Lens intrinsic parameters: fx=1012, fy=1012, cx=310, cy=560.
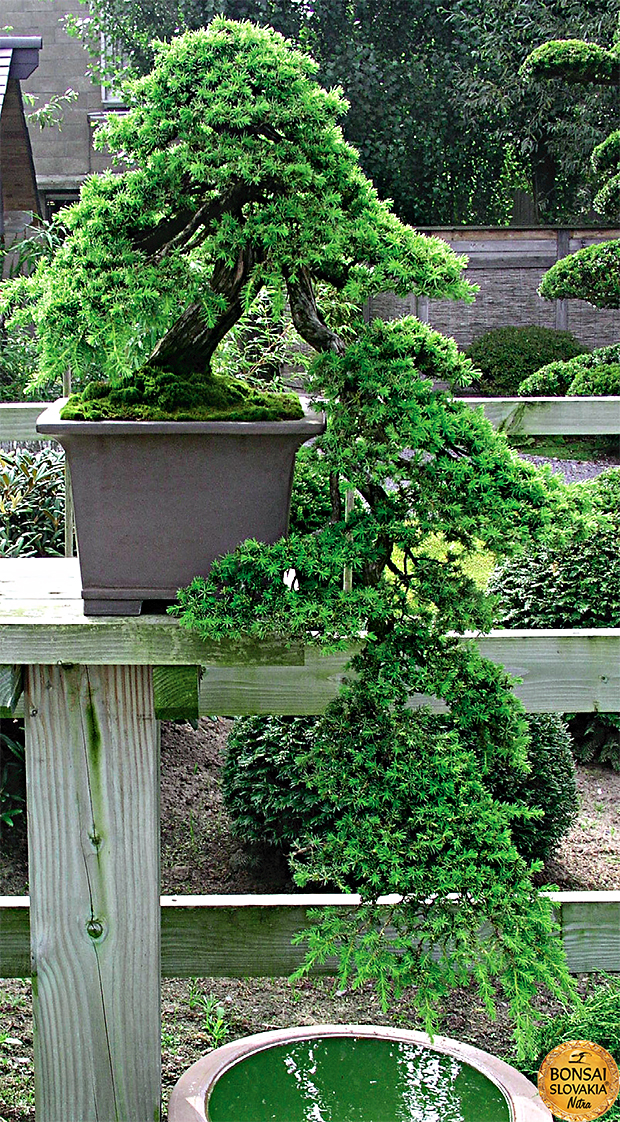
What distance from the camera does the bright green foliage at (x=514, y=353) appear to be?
10.8 meters

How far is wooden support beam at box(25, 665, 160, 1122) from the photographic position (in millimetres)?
1376

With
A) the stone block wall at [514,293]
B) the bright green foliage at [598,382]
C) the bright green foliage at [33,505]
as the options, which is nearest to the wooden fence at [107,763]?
the bright green foliage at [33,505]

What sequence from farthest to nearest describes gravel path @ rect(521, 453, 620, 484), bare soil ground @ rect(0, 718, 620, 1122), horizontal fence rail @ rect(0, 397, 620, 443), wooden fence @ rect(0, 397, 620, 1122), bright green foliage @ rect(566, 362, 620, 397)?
bright green foliage @ rect(566, 362, 620, 397) → gravel path @ rect(521, 453, 620, 484) → bare soil ground @ rect(0, 718, 620, 1122) → horizontal fence rail @ rect(0, 397, 620, 443) → wooden fence @ rect(0, 397, 620, 1122)

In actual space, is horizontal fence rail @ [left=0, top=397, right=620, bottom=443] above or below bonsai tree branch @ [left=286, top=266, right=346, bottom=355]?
below

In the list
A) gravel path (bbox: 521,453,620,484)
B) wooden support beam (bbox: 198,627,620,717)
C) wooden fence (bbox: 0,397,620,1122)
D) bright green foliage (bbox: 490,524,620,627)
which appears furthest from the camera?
gravel path (bbox: 521,453,620,484)

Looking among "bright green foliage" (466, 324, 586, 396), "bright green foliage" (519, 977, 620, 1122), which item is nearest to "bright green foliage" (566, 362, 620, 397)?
"bright green foliage" (466, 324, 586, 396)

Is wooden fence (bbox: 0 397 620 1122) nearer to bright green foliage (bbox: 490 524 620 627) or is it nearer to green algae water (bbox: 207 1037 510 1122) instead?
green algae water (bbox: 207 1037 510 1122)

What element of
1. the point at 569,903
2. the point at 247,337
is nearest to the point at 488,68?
the point at 247,337

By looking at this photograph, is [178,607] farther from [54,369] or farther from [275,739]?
[275,739]

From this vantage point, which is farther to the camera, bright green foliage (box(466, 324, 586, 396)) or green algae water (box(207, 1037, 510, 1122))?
bright green foliage (box(466, 324, 586, 396))

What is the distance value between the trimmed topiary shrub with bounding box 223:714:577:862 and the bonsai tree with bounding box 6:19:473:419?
155cm

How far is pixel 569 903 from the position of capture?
5.73 ft

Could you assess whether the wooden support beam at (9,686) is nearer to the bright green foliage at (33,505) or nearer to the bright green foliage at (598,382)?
the bright green foliage at (33,505)

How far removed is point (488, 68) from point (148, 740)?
13.4 meters
